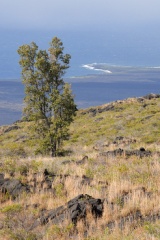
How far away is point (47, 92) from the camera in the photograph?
2248cm

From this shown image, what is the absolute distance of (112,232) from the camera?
23.4 ft

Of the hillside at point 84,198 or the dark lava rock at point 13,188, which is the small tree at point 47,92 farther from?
the dark lava rock at point 13,188

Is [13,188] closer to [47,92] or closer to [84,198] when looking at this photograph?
[84,198]

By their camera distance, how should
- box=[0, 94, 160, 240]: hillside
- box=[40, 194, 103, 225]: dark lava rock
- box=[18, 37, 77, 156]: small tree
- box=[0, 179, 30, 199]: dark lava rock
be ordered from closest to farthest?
box=[0, 94, 160, 240]: hillside
box=[40, 194, 103, 225]: dark lava rock
box=[0, 179, 30, 199]: dark lava rock
box=[18, 37, 77, 156]: small tree

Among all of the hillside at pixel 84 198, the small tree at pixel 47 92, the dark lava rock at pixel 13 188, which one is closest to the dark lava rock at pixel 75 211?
the hillside at pixel 84 198

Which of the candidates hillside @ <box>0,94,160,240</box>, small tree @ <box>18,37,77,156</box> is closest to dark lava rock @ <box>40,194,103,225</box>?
hillside @ <box>0,94,160,240</box>

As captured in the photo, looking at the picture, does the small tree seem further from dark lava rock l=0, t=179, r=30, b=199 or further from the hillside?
dark lava rock l=0, t=179, r=30, b=199

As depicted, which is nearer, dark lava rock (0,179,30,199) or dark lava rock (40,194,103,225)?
dark lava rock (40,194,103,225)

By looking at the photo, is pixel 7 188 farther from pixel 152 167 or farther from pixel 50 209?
pixel 152 167

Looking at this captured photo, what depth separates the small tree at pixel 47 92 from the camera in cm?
2184

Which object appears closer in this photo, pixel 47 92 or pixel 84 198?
pixel 84 198

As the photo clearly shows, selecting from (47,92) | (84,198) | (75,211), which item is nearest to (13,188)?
(84,198)

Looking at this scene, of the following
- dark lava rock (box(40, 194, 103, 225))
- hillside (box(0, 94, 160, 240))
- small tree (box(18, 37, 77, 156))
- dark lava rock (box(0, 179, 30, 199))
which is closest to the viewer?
hillside (box(0, 94, 160, 240))

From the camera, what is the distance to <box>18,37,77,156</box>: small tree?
71.7 ft
